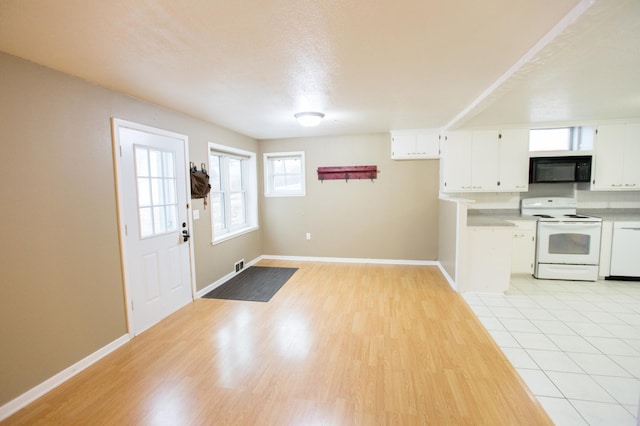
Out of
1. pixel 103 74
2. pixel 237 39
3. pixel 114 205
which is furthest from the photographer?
pixel 114 205

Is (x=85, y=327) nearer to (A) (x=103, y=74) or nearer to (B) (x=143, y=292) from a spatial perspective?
(B) (x=143, y=292)

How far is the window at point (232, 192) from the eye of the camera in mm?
4379

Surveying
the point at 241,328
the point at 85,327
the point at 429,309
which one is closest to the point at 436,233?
the point at 429,309

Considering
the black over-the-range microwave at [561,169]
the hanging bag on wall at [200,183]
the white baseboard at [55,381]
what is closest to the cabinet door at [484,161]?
the black over-the-range microwave at [561,169]

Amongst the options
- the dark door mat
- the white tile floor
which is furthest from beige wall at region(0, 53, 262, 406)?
the white tile floor

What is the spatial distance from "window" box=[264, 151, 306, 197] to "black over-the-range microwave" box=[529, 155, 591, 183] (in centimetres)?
379

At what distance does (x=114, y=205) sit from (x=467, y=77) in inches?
133

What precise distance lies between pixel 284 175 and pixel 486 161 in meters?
3.51

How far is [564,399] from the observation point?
1.86 meters

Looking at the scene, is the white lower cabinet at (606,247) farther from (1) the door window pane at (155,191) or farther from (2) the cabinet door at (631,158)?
(1) the door window pane at (155,191)

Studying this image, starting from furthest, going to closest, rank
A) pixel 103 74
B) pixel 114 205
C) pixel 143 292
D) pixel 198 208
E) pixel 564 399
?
pixel 198 208, pixel 143 292, pixel 114 205, pixel 103 74, pixel 564 399

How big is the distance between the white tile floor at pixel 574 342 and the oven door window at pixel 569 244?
45 centimetres

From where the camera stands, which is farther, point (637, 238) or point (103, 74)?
point (637, 238)

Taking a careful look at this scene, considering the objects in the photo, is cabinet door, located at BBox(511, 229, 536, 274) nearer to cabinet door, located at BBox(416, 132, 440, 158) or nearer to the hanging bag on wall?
cabinet door, located at BBox(416, 132, 440, 158)
